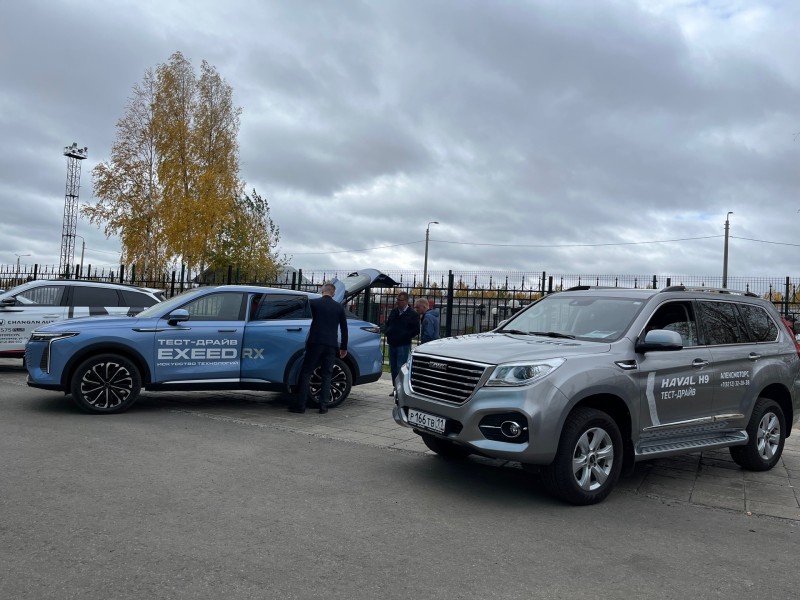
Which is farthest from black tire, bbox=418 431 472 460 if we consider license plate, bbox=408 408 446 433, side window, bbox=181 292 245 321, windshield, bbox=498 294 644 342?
side window, bbox=181 292 245 321

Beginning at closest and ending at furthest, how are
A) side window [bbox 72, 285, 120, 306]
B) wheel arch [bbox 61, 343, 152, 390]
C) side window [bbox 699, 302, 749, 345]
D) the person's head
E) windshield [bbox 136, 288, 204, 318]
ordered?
1. side window [bbox 699, 302, 749, 345]
2. wheel arch [bbox 61, 343, 152, 390]
3. windshield [bbox 136, 288, 204, 318]
4. the person's head
5. side window [bbox 72, 285, 120, 306]

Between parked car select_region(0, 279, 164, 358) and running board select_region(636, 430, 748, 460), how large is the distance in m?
9.39

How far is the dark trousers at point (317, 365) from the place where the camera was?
29.2 feet

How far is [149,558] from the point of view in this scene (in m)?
3.80

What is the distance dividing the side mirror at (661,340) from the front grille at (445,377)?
4.80ft

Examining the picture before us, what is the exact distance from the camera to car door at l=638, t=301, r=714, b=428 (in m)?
5.75

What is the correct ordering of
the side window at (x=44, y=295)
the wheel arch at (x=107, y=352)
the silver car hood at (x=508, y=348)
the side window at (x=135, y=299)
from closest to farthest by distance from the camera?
the silver car hood at (x=508, y=348), the wheel arch at (x=107, y=352), the side window at (x=44, y=295), the side window at (x=135, y=299)

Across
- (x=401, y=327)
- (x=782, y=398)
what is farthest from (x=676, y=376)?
(x=401, y=327)

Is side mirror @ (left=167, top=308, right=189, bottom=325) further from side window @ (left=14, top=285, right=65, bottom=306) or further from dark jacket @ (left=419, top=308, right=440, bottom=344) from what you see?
side window @ (left=14, top=285, right=65, bottom=306)

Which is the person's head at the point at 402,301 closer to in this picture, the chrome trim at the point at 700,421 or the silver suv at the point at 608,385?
the silver suv at the point at 608,385

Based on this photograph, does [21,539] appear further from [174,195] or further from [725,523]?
[174,195]

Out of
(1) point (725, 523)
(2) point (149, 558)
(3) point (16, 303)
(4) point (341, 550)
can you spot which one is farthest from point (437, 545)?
(3) point (16, 303)

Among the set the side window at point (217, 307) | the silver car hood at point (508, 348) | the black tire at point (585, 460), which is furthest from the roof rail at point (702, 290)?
the side window at point (217, 307)

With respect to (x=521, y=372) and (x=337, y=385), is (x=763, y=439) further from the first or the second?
(x=337, y=385)
